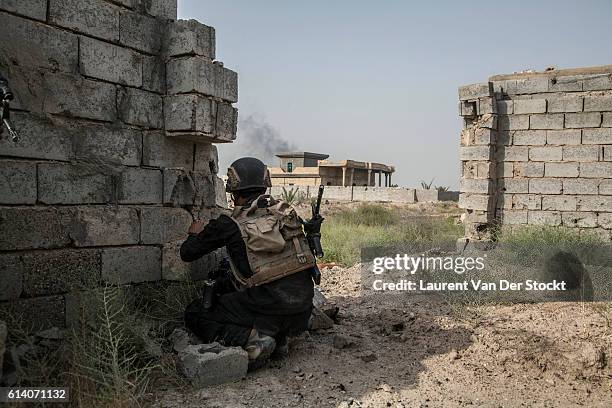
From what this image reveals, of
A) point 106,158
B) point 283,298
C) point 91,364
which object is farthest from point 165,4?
point 91,364

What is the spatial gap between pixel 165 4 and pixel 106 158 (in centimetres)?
152

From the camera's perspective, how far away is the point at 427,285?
7117mm

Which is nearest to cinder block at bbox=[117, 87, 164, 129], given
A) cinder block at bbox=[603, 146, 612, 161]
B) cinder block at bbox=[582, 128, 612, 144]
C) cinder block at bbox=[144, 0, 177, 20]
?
cinder block at bbox=[144, 0, 177, 20]

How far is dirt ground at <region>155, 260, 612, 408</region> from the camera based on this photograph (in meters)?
3.78

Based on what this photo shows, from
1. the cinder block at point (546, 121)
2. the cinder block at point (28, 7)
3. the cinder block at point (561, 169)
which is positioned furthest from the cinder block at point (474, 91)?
the cinder block at point (28, 7)

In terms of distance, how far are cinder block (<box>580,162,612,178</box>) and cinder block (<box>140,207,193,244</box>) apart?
7.26 m

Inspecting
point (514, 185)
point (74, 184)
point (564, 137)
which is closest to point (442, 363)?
point (74, 184)

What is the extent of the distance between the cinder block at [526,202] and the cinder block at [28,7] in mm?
8393

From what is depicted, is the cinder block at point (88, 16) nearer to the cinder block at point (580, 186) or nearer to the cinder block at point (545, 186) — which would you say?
the cinder block at point (545, 186)

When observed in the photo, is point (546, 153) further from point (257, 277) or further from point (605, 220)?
point (257, 277)

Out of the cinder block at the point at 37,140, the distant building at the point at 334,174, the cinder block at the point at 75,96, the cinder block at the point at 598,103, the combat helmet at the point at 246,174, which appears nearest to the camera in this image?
the cinder block at the point at 37,140

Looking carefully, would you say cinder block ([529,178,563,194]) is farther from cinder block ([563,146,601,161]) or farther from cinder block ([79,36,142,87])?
cinder block ([79,36,142,87])

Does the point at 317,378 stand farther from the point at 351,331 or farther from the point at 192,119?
the point at 192,119

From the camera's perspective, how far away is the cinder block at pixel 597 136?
945 centimetres
